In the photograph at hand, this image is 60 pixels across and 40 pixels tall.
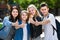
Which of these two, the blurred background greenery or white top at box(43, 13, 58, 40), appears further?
the blurred background greenery

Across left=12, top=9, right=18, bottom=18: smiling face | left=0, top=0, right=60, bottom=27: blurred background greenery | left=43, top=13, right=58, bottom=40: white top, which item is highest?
left=12, top=9, right=18, bottom=18: smiling face

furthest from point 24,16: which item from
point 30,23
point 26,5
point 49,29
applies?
point 26,5

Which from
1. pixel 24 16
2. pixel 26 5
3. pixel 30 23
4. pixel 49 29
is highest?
pixel 24 16

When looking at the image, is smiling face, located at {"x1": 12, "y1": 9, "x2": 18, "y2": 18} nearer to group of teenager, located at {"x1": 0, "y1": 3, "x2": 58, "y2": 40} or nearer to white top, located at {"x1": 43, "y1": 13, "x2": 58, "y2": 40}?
group of teenager, located at {"x1": 0, "y1": 3, "x2": 58, "y2": 40}

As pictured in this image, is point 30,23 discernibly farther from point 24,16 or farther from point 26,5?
point 26,5

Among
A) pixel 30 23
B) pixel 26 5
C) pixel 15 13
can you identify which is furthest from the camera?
pixel 26 5

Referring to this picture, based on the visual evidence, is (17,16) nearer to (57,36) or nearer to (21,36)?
(21,36)

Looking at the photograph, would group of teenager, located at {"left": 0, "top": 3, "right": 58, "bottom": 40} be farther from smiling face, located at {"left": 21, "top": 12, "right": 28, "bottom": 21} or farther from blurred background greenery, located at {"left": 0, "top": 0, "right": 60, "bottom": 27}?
blurred background greenery, located at {"left": 0, "top": 0, "right": 60, "bottom": 27}

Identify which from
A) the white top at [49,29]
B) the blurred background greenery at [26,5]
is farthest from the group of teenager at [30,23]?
the blurred background greenery at [26,5]

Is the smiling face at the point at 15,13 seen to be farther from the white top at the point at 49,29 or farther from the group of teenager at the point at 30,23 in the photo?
the white top at the point at 49,29

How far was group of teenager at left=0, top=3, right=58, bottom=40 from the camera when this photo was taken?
5094 millimetres

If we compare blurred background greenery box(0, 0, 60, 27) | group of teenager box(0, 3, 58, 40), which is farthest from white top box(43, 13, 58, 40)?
blurred background greenery box(0, 0, 60, 27)

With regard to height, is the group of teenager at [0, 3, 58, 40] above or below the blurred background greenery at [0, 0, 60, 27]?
above

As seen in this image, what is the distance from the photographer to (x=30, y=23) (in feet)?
17.1
